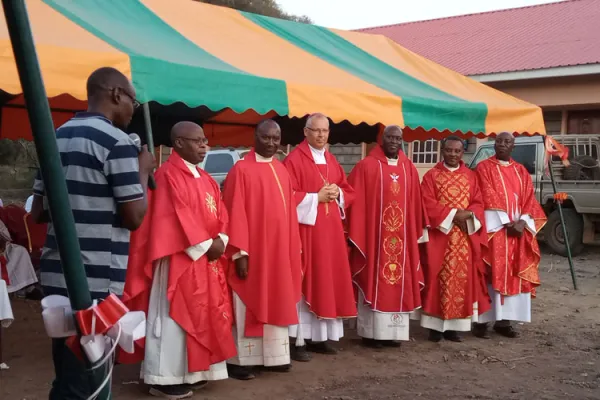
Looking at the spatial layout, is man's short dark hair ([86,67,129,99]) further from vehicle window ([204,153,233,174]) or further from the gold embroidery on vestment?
vehicle window ([204,153,233,174])

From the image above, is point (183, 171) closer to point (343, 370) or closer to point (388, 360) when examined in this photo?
point (343, 370)

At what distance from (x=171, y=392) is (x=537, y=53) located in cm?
1385

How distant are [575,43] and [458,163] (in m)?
10.9

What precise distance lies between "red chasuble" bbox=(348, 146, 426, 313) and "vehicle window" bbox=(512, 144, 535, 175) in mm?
7052

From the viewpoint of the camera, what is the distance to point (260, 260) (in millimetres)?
4820

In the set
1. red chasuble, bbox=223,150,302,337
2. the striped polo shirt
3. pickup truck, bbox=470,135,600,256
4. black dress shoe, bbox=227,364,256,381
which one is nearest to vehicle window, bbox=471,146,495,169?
pickup truck, bbox=470,135,600,256

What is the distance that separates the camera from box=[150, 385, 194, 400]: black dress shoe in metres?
4.30

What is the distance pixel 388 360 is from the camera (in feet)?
18.2

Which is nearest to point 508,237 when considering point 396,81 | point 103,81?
point 396,81

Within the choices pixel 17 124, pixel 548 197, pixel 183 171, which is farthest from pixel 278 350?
pixel 548 197

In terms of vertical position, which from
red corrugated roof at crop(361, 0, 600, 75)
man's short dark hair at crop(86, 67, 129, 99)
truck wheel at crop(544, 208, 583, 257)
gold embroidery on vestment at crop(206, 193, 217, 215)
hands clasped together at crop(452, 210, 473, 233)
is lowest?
truck wheel at crop(544, 208, 583, 257)

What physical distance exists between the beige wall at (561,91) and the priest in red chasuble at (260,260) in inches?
450

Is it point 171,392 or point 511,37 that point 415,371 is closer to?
point 171,392

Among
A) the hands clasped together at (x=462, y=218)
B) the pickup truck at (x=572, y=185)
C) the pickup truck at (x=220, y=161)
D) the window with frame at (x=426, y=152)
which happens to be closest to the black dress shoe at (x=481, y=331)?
the hands clasped together at (x=462, y=218)
